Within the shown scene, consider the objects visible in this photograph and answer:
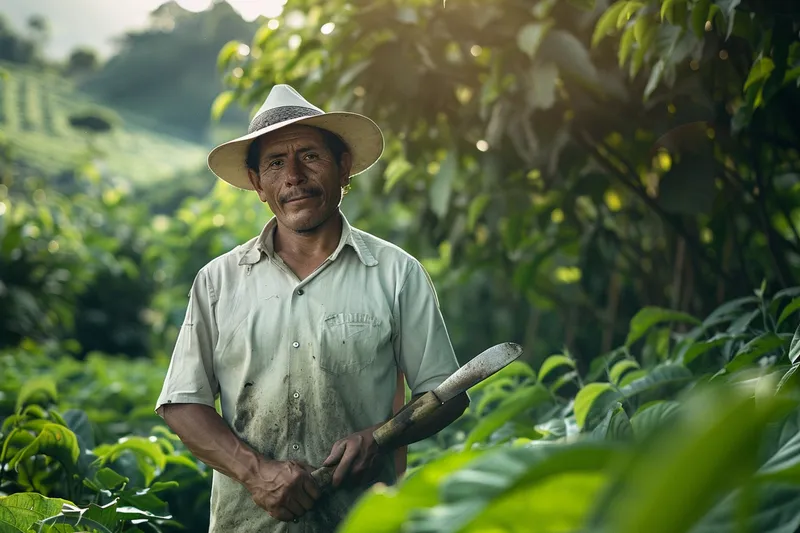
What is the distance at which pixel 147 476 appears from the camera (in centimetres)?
252

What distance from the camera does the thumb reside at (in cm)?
189

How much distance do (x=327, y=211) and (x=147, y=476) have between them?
97cm

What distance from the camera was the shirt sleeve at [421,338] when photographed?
1971 millimetres

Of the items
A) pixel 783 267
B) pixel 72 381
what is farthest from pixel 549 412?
pixel 72 381

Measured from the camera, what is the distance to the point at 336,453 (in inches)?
74.4

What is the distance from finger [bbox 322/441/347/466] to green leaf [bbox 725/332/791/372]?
0.76 m

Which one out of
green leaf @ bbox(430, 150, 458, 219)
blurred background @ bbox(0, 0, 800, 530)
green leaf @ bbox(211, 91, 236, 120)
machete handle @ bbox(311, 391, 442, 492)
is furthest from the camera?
green leaf @ bbox(211, 91, 236, 120)

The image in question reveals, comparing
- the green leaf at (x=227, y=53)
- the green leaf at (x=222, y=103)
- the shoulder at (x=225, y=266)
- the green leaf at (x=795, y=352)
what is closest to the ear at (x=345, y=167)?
the shoulder at (x=225, y=266)

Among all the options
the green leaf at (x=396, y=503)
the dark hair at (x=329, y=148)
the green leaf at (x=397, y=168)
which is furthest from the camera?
the green leaf at (x=397, y=168)

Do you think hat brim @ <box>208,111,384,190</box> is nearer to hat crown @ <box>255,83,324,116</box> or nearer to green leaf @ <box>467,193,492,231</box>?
hat crown @ <box>255,83,324,116</box>

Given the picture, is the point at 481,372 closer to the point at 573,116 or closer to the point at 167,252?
the point at 573,116

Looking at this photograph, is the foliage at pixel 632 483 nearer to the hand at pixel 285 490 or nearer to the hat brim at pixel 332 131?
the hand at pixel 285 490

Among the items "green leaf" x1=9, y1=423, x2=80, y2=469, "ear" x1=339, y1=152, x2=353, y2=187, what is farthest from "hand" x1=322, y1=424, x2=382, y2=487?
"green leaf" x1=9, y1=423, x2=80, y2=469

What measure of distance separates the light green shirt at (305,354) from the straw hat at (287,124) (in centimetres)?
21
